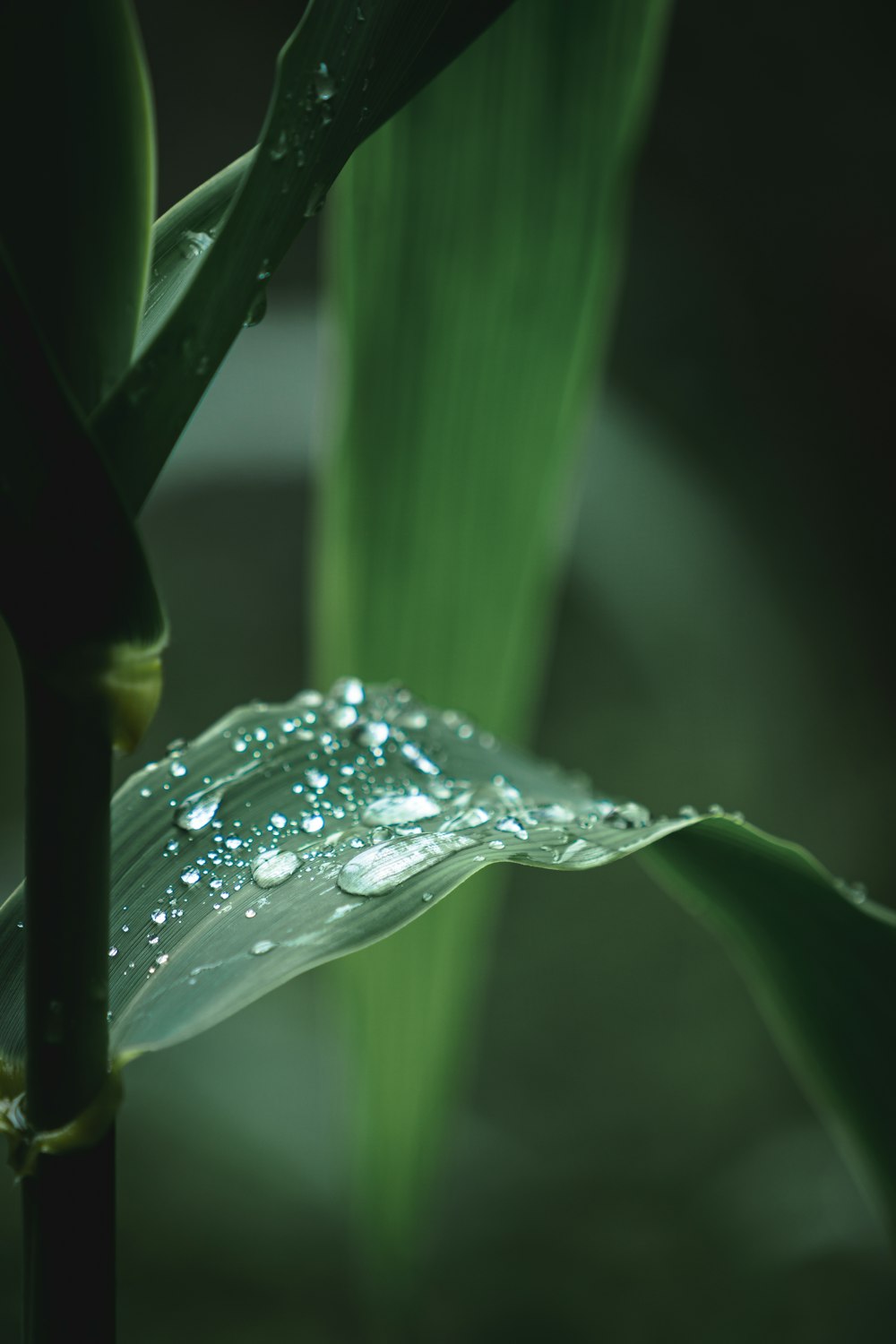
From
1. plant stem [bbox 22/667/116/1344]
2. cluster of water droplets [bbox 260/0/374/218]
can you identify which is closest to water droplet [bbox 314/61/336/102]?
cluster of water droplets [bbox 260/0/374/218]

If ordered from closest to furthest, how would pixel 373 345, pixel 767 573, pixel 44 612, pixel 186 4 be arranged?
pixel 44 612, pixel 373 345, pixel 186 4, pixel 767 573

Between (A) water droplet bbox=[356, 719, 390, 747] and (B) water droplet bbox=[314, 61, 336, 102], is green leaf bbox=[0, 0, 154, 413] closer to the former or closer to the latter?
(B) water droplet bbox=[314, 61, 336, 102]

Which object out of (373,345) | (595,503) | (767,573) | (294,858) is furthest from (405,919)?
(767,573)

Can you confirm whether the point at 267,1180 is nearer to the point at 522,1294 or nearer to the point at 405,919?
the point at 522,1294

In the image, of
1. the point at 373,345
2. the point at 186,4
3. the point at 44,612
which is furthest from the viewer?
the point at 186,4

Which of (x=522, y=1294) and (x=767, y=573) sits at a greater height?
(x=767, y=573)

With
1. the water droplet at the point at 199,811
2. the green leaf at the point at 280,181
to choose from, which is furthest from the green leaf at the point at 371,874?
the green leaf at the point at 280,181

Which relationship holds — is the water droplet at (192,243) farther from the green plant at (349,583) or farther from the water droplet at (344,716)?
the water droplet at (344,716)
